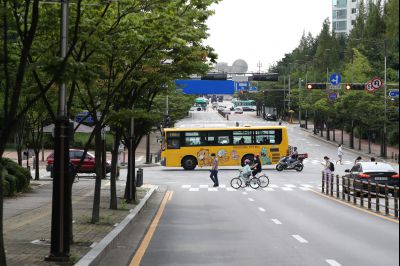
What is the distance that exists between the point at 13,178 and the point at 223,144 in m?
27.8

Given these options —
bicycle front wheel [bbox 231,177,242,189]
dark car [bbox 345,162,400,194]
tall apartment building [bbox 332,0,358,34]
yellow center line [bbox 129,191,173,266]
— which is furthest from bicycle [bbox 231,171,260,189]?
tall apartment building [bbox 332,0,358,34]

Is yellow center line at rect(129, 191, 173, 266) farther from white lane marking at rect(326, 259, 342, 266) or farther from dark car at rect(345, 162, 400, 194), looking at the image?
dark car at rect(345, 162, 400, 194)

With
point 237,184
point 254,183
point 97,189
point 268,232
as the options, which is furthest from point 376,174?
point 97,189

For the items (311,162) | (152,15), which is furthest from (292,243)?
(311,162)

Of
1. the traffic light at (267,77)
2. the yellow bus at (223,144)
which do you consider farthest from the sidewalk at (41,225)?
the traffic light at (267,77)

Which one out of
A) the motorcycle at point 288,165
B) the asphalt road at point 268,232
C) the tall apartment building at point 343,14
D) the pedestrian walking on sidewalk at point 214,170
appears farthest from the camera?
the tall apartment building at point 343,14

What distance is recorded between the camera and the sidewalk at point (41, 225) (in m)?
12.7

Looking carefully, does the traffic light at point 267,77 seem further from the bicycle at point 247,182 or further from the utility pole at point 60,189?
the utility pole at point 60,189

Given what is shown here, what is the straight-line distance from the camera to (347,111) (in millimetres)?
79312

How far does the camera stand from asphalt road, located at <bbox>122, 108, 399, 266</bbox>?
42.5 feet

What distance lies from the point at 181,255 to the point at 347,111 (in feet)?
224

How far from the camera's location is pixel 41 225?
17.6 m

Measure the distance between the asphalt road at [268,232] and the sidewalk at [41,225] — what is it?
4.36 feet

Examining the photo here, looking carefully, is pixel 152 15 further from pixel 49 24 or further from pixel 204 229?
pixel 204 229
